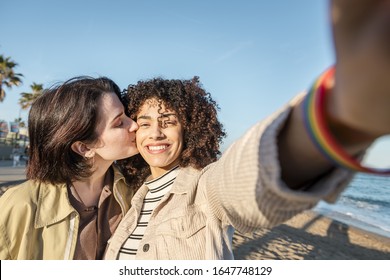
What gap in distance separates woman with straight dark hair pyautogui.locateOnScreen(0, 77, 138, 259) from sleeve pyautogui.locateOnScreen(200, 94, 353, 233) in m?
1.49

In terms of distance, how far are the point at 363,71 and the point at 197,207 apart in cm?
109

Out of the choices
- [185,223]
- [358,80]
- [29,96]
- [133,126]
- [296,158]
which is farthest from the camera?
[29,96]

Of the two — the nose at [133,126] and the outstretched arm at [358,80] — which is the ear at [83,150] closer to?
the nose at [133,126]

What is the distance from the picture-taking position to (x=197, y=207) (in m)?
1.51

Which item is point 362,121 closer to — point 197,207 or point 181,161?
point 197,207

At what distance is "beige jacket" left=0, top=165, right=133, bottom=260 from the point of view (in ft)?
6.38

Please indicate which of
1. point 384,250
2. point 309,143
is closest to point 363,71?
point 309,143

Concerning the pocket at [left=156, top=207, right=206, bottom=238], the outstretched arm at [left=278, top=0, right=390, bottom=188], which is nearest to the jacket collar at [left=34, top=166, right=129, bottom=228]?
the pocket at [left=156, top=207, right=206, bottom=238]

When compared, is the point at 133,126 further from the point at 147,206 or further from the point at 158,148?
the point at 147,206

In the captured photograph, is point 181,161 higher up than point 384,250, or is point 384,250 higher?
point 181,161

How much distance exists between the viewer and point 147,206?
7.02 ft

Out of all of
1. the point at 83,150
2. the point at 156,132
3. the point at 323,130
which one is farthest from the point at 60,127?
the point at 323,130

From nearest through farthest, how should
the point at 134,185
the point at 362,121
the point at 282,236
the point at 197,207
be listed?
the point at 362,121, the point at 197,207, the point at 134,185, the point at 282,236

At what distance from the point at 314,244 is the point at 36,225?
8.36m
